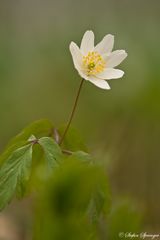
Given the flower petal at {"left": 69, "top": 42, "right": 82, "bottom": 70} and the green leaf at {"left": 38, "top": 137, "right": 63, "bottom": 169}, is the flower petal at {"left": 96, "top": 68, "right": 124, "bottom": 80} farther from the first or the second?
the green leaf at {"left": 38, "top": 137, "right": 63, "bottom": 169}

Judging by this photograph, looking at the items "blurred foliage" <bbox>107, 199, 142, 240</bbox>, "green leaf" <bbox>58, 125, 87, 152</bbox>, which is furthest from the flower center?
"blurred foliage" <bbox>107, 199, 142, 240</bbox>

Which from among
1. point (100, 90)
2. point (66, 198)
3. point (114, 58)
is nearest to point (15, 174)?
point (66, 198)

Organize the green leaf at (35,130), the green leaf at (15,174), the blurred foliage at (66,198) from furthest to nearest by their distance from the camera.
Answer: the green leaf at (35,130) < the green leaf at (15,174) < the blurred foliage at (66,198)

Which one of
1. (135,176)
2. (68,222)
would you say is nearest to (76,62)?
(68,222)

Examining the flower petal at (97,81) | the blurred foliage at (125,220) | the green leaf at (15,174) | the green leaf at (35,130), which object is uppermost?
the flower petal at (97,81)

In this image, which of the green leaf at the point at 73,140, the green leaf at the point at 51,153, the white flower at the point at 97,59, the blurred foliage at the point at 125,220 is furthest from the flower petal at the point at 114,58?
the blurred foliage at the point at 125,220

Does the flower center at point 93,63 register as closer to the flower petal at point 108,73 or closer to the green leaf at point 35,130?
the flower petal at point 108,73

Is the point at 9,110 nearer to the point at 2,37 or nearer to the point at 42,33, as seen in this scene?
the point at 2,37

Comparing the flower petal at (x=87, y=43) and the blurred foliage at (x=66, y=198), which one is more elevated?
the flower petal at (x=87, y=43)
